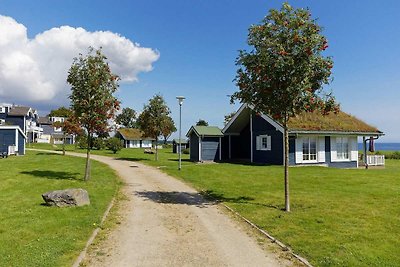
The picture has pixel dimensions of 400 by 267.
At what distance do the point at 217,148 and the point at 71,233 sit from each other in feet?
96.3

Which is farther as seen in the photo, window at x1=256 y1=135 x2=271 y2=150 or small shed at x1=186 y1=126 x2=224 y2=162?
small shed at x1=186 y1=126 x2=224 y2=162

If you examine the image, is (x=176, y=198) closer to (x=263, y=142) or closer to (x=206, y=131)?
(x=263, y=142)

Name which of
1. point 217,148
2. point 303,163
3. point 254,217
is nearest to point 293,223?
point 254,217

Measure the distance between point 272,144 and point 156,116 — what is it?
47.3 ft

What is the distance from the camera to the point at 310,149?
31.4 metres

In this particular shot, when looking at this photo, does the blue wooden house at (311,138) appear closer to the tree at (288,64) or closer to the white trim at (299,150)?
the white trim at (299,150)

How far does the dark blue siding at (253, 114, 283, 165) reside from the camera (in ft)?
101

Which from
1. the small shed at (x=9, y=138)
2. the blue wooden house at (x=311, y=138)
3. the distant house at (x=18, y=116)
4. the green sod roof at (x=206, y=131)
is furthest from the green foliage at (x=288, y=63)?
the distant house at (x=18, y=116)

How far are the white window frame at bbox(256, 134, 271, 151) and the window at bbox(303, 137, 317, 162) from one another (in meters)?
3.27

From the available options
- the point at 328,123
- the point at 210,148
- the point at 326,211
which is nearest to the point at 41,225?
the point at 326,211

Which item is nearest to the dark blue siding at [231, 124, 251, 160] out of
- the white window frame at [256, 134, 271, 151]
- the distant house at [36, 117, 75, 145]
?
the white window frame at [256, 134, 271, 151]

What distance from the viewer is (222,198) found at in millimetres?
15883

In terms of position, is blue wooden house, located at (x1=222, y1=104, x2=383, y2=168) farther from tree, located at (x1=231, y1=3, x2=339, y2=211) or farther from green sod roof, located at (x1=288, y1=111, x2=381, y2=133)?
tree, located at (x1=231, y1=3, x2=339, y2=211)

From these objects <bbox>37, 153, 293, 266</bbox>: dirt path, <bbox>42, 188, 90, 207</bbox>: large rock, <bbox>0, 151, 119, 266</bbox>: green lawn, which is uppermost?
<bbox>42, 188, 90, 207</bbox>: large rock
